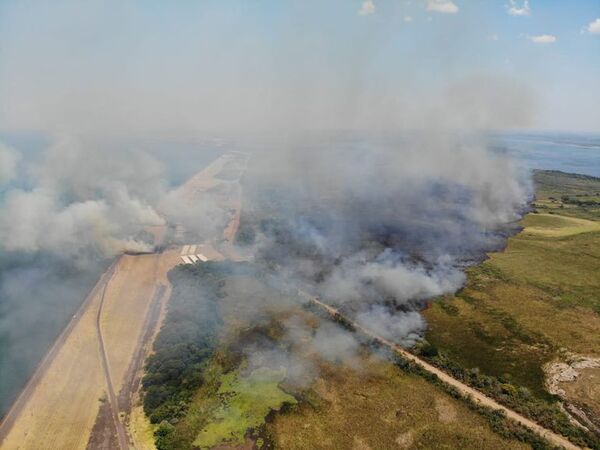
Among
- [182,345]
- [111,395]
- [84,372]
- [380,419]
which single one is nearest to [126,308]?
[84,372]

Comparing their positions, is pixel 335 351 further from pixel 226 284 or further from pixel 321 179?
pixel 321 179

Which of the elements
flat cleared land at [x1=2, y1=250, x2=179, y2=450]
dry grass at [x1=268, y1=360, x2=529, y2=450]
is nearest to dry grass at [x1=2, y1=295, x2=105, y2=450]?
flat cleared land at [x1=2, y1=250, x2=179, y2=450]

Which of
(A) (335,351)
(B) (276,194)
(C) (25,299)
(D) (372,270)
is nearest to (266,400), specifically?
(A) (335,351)

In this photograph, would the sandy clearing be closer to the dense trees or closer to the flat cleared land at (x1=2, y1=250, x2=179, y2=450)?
the flat cleared land at (x1=2, y1=250, x2=179, y2=450)

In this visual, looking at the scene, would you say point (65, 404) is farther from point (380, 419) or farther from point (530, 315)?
point (530, 315)

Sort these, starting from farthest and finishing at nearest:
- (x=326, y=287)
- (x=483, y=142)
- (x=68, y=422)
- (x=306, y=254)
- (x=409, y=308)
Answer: (x=483, y=142)
(x=306, y=254)
(x=326, y=287)
(x=409, y=308)
(x=68, y=422)

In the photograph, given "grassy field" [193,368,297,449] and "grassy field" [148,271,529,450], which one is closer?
"grassy field" [148,271,529,450]
